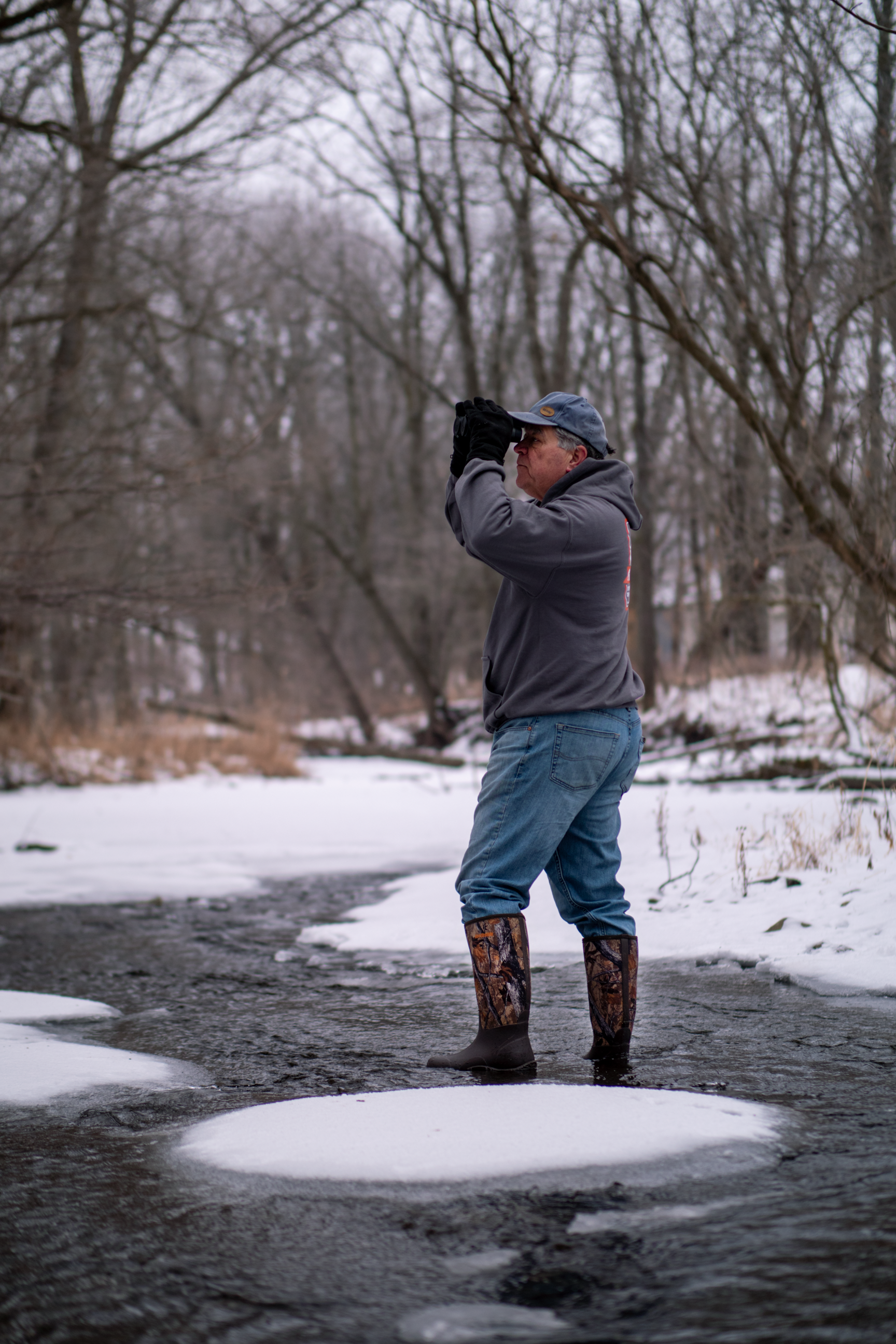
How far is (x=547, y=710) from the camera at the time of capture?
3326 millimetres

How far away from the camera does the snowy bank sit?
130 inches

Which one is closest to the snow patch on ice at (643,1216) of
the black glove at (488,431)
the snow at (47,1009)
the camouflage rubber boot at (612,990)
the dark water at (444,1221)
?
the dark water at (444,1221)

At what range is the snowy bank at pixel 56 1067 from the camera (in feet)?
10.9

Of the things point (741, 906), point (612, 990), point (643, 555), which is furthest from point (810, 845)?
point (643, 555)

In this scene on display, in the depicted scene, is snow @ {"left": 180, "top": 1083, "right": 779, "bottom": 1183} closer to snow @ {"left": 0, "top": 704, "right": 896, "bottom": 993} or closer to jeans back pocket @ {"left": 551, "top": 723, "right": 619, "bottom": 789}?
jeans back pocket @ {"left": 551, "top": 723, "right": 619, "bottom": 789}

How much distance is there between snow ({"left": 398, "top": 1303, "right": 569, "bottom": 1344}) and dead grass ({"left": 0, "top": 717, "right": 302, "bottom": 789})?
12332 mm

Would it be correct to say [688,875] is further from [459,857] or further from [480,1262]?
[480,1262]

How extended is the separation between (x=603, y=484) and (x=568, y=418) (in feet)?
0.74

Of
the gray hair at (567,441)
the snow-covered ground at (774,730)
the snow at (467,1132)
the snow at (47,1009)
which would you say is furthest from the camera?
the snow-covered ground at (774,730)

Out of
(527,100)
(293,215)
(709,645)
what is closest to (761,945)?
(527,100)

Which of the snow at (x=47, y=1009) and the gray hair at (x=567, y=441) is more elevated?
the gray hair at (x=567, y=441)

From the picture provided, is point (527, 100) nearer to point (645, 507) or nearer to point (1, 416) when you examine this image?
point (1, 416)

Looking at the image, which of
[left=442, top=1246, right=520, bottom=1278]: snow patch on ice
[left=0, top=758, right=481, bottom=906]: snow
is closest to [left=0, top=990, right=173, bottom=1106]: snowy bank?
[left=442, top=1246, right=520, bottom=1278]: snow patch on ice

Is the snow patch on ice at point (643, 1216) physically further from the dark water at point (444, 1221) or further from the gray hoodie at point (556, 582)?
the gray hoodie at point (556, 582)
